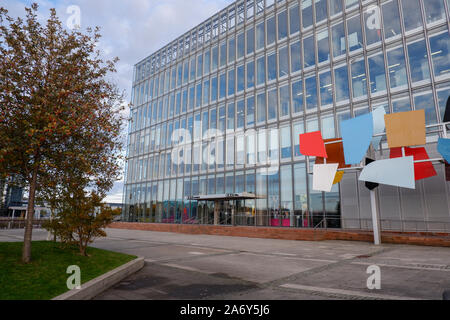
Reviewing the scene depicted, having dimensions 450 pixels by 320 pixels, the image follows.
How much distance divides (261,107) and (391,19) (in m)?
13.3

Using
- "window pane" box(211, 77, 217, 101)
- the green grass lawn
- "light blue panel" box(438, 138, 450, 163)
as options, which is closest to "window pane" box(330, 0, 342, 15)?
"window pane" box(211, 77, 217, 101)

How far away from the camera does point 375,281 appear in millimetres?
7891

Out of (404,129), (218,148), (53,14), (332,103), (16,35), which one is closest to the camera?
(16,35)

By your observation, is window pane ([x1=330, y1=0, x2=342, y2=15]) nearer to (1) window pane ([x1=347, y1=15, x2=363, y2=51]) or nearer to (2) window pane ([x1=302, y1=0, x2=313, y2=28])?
(1) window pane ([x1=347, y1=15, x2=363, y2=51])

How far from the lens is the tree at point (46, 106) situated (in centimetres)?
833

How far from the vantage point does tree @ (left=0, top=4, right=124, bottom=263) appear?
8.33 metres

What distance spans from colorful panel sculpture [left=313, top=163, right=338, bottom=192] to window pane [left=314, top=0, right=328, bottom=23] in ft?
54.1

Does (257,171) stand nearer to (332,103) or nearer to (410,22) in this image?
(332,103)

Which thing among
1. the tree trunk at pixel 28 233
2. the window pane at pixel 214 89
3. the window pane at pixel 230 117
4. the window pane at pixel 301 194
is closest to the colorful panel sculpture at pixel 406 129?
the window pane at pixel 301 194

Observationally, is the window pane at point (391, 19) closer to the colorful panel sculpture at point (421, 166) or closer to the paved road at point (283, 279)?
the colorful panel sculpture at point (421, 166)

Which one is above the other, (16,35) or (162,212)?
(16,35)
